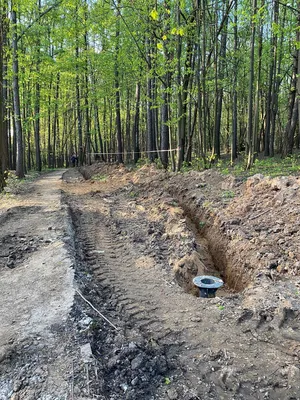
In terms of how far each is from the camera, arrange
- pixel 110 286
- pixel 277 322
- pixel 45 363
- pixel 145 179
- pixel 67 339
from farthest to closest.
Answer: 1. pixel 145 179
2. pixel 110 286
3. pixel 277 322
4. pixel 67 339
5. pixel 45 363

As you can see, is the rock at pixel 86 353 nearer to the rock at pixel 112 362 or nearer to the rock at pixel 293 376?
the rock at pixel 112 362

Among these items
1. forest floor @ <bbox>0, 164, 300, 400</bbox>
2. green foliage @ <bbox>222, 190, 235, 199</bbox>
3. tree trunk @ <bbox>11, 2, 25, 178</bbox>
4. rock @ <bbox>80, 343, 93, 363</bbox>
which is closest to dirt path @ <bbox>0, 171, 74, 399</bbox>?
forest floor @ <bbox>0, 164, 300, 400</bbox>

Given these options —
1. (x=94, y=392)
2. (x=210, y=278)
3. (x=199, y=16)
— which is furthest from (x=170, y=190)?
(x=94, y=392)

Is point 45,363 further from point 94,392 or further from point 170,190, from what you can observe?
point 170,190

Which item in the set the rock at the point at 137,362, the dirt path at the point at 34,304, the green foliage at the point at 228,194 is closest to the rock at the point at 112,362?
the rock at the point at 137,362

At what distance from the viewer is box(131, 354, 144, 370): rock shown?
3.31 metres

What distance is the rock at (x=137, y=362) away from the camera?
331 cm

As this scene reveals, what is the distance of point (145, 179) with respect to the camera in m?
14.5

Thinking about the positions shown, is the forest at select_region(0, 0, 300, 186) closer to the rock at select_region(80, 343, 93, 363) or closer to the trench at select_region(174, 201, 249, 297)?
the trench at select_region(174, 201, 249, 297)

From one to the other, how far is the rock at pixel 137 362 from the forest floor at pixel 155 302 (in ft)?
0.05

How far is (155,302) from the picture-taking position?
4.88 metres

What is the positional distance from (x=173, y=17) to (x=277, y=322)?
1414 centimetres

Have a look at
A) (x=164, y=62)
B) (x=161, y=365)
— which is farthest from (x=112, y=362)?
(x=164, y=62)

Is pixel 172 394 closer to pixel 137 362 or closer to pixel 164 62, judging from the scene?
pixel 137 362
